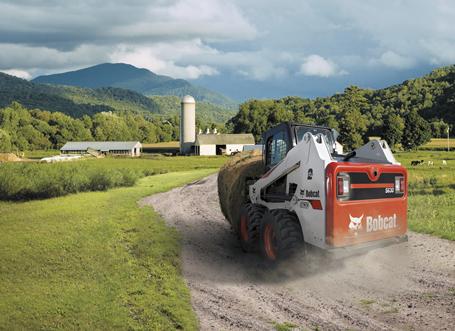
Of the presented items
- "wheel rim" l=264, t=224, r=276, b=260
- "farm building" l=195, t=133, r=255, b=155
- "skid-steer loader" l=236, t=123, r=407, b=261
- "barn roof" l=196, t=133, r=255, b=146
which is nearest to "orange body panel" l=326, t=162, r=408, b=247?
"skid-steer loader" l=236, t=123, r=407, b=261

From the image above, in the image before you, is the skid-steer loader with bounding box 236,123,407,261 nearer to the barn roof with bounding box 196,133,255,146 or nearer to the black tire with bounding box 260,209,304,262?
the black tire with bounding box 260,209,304,262

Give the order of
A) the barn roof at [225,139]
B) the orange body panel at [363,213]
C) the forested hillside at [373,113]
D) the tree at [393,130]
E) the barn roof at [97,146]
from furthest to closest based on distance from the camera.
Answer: the barn roof at [97,146], the barn roof at [225,139], the forested hillside at [373,113], the tree at [393,130], the orange body panel at [363,213]

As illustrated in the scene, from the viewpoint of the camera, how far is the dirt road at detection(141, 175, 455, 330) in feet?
23.2

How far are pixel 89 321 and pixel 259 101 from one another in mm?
102093

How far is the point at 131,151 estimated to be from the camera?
10212 cm

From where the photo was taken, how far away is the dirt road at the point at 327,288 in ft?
23.2

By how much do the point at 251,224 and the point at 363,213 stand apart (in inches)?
109

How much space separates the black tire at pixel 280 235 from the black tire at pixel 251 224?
55cm

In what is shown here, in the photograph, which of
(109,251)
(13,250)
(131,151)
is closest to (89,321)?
(109,251)

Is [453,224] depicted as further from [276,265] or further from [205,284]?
[205,284]

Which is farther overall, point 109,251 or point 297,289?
point 109,251

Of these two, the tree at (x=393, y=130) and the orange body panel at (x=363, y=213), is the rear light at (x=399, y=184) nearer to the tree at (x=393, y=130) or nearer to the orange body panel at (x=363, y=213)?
the orange body panel at (x=363, y=213)

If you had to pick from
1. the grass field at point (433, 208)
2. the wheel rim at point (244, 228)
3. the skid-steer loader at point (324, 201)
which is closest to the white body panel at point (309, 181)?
the skid-steer loader at point (324, 201)

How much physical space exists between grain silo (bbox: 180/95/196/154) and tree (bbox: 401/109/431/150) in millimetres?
46719
